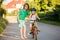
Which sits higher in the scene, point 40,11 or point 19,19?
point 19,19

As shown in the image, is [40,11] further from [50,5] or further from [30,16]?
[30,16]

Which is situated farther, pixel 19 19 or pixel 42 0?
pixel 42 0

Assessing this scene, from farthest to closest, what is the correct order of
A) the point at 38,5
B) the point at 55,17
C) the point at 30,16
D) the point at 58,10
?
the point at 38,5
the point at 55,17
the point at 58,10
the point at 30,16

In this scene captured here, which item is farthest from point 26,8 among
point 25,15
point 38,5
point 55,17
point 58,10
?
point 38,5

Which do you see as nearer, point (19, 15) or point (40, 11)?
point (19, 15)

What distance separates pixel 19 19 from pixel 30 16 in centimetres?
58

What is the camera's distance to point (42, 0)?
160ft

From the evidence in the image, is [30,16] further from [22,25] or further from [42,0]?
[42,0]

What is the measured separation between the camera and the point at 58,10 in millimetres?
30875

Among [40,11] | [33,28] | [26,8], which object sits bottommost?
[40,11]

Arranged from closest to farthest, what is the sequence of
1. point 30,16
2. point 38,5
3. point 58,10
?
point 30,16 → point 58,10 → point 38,5

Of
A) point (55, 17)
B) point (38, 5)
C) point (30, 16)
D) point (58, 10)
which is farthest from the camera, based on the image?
point (38, 5)

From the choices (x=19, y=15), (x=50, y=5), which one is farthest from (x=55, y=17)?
(x=19, y=15)

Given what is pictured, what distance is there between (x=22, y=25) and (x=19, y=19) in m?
0.35
